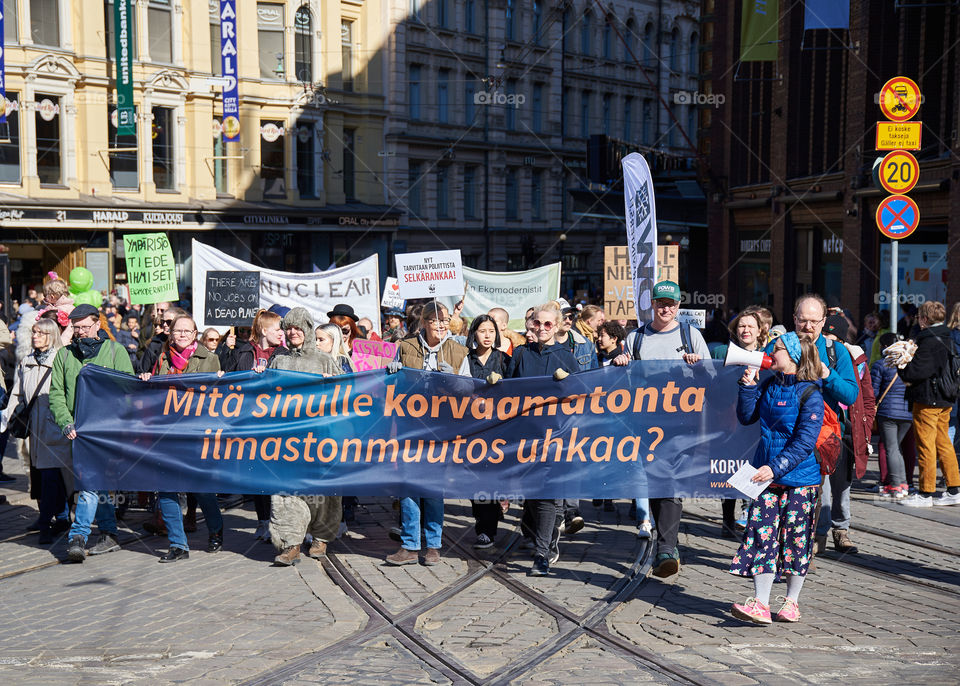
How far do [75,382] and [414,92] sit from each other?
1543 inches

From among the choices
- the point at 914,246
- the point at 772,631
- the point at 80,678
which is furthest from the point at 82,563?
the point at 914,246

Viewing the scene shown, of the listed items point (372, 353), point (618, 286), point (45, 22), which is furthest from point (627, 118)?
point (372, 353)

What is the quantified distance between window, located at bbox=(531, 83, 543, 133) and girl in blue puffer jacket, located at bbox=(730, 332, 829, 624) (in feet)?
153

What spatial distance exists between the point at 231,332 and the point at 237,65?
94.4 ft

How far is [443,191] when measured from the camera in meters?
48.6

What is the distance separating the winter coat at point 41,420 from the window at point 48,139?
26.3 m

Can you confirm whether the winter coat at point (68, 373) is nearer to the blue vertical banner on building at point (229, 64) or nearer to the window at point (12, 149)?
the window at point (12, 149)

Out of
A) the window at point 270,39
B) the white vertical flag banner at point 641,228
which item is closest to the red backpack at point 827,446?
the white vertical flag banner at point 641,228

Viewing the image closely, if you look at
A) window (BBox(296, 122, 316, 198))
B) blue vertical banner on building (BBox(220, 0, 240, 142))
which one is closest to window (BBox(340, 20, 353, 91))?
window (BBox(296, 122, 316, 198))

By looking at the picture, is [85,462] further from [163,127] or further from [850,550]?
[163,127]

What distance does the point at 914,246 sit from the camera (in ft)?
65.6

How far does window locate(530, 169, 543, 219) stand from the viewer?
174 ft

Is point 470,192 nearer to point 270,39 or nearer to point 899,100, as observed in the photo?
point 270,39

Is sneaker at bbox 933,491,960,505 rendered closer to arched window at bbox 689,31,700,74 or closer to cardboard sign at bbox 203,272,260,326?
cardboard sign at bbox 203,272,260,326
